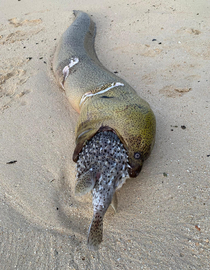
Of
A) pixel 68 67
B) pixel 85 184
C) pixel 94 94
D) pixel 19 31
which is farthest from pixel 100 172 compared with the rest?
pixel 19 31

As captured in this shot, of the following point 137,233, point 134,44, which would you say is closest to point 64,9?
point 134,44

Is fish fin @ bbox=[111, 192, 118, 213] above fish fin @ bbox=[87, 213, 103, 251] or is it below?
below

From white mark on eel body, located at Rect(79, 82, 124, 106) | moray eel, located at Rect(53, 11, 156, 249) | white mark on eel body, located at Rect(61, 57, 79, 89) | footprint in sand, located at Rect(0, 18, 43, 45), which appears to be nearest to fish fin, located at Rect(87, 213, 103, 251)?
moray eel, located at Rect(53, 11, 156, 249)

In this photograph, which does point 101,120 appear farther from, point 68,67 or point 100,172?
point 68,67

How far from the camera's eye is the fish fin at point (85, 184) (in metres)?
1.86

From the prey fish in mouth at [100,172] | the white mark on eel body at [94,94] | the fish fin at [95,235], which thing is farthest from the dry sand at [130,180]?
the white mark on eel body at [94,94]

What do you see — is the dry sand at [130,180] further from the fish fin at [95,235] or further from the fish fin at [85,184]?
the fish fin at [85,184]

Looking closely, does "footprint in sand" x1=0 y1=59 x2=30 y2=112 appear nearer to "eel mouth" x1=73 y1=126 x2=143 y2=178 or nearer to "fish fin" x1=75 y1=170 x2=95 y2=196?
"eel mouth" x1=73 y1=126 x2=143 y2=178

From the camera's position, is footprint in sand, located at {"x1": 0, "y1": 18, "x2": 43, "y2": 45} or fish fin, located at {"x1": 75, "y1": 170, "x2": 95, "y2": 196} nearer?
fish fin, located at {"x1": 75, "y1": 170, "x2": 95, "y2": 196}

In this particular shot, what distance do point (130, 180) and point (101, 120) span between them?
2.28 feet

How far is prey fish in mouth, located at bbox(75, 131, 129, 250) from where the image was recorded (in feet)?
5.74

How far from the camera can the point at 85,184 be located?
186cm

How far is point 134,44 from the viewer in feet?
14.8

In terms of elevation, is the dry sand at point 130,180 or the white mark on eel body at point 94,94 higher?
the white mark on eel body at point 94,94
